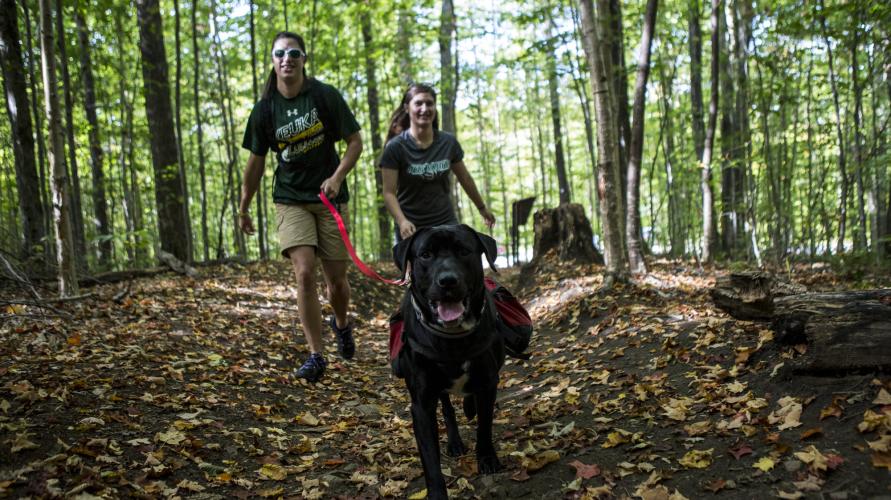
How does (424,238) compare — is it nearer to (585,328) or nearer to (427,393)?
(427,393)

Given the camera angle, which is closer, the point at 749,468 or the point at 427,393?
the point at 749,468

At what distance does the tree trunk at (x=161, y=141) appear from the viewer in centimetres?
1041

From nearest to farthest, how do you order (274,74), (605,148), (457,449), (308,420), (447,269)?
(447,269), (457,449), (308,420), (274,74), (605,148)

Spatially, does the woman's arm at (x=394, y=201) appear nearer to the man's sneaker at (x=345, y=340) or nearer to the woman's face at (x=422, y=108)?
the woman's face at (x=422, y=108)

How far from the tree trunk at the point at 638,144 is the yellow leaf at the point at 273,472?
18.7 ft

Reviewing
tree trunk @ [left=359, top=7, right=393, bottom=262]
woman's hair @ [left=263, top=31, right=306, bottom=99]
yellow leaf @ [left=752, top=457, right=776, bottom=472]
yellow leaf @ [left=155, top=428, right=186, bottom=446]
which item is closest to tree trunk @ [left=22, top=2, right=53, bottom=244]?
woman's hair @ [left=263, top=31, right=306, bottom=99]

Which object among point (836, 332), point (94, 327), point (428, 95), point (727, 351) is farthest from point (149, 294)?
point (836, 332)

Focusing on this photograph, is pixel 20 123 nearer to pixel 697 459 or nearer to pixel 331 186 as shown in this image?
pixel 331 186

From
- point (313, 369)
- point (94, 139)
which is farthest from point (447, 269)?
A: point (94, 139)

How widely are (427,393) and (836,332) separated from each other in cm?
222

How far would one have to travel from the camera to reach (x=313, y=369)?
4996 millimetres

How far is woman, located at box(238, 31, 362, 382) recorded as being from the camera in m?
4.75

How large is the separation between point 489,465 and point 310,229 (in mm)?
2634

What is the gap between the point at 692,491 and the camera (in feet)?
8.21
